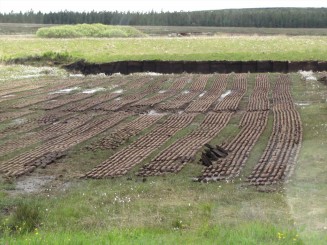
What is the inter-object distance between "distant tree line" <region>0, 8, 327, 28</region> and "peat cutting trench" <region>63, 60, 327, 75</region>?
157 ft

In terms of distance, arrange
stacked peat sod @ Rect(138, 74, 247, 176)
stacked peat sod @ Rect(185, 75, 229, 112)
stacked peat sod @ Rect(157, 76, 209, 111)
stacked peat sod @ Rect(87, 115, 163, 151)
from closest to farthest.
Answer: stacked peat sod @ Rect(138, 74, 247, 176), stacked peat sod @ Rect(87, 115, 163, 151), stacked peat sod @ Rect(185, 75, 229, 112), stacked peat sod @ Rect(157, 76, 209, 111)

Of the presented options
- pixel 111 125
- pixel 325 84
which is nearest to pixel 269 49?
pixel 325 84

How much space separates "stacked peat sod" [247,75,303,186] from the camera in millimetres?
9828

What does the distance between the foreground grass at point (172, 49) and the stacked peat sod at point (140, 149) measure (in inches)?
678

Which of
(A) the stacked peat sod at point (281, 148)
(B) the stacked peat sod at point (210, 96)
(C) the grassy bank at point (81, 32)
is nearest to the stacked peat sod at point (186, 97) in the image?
(B) the stacked peat sod at point (210, 96)

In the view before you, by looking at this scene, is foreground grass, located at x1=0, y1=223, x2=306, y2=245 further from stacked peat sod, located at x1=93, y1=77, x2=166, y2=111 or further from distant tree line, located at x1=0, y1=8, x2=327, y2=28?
distant tree line, located at x1=0, y1=8, x2=327, y2=28

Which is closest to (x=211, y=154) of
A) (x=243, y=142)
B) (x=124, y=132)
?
(x=243, y=142)

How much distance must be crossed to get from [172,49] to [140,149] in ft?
83.4

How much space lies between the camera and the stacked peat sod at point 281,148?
983 cm

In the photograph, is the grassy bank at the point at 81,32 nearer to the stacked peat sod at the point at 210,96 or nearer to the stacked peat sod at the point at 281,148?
the stacked peat sod at the point at 210,96

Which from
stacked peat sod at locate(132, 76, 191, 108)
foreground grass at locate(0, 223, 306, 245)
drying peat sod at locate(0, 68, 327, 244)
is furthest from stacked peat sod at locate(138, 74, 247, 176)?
foreground grass at locate(0, 223, 306, 245)

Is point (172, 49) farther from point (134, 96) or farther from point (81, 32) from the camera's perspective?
point (81, 32)

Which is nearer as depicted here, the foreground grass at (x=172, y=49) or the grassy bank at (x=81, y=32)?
the foreground grass at (x=172, y=49)

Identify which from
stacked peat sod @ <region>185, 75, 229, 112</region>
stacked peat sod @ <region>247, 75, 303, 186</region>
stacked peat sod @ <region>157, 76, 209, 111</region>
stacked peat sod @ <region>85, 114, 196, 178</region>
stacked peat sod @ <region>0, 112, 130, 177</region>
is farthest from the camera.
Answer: stacked peat sod @ <region>157, 76, 209, 111</region>
